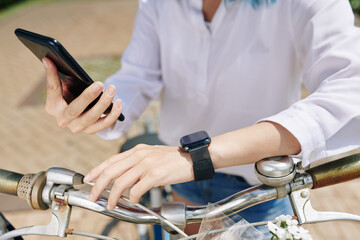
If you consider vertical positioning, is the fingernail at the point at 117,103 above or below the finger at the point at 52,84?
below

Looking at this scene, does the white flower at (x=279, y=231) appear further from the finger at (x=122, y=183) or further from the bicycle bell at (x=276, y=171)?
the finger at (x=122, y=183)

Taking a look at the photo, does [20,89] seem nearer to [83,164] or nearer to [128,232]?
[83,164]

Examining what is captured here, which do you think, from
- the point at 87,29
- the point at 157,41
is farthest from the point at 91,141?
the point at 87,29

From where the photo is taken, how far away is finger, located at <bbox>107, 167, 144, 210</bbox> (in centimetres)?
85

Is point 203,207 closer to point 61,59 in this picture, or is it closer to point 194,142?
point 194,142

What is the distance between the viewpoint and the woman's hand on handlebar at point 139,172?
0.85 metres

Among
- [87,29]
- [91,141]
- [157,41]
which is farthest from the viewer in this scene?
[87,29]

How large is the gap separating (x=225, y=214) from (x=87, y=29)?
775cm

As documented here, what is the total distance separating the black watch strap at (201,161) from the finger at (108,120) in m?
0.28

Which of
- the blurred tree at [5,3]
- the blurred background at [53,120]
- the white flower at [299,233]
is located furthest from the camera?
the blurred tree at [5,3]

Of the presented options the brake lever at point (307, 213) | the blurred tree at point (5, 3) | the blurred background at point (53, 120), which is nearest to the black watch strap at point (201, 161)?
the brake lever at point (307, 213)

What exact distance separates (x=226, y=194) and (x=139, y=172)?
77cm

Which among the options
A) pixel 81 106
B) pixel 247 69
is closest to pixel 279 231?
pixel 81 106

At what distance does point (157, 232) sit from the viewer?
56.1 inches
